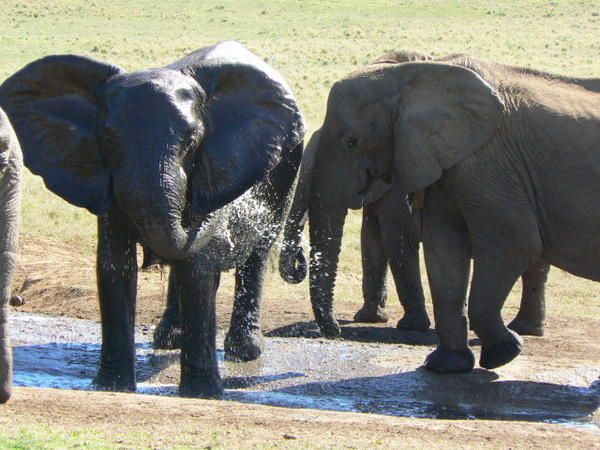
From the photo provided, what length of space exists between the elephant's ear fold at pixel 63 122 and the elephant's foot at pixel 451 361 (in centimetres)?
301

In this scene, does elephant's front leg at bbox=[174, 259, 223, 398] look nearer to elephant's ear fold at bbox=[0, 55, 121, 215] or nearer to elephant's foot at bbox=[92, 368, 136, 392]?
elephant's foot at bbox=[92, 368, 136, 392]

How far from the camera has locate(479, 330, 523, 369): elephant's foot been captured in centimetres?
1070

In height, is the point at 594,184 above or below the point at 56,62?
below

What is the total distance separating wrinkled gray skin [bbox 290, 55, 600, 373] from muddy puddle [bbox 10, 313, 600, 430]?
36 centimetres

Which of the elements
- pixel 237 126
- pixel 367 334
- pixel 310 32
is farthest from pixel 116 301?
pixel 310 32

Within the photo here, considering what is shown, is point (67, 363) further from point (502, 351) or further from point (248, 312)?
point (502, 351)

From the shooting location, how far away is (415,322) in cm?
1322

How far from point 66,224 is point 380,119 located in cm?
794

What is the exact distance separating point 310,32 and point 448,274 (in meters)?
47.6

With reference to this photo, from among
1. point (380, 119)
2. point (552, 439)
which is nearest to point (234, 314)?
point (380, 119)

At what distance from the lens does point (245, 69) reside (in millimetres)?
10445

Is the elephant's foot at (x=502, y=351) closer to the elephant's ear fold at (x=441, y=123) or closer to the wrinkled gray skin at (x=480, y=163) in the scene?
the wrinkled gray skin at (x=480, y=163)

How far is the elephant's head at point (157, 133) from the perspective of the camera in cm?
905

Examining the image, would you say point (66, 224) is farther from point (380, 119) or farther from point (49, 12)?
point (49, 12)
